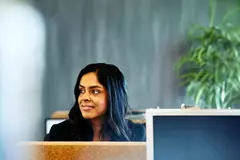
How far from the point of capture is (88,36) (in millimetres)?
2734

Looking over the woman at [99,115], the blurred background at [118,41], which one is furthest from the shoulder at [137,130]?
the blurred background at [118,41]

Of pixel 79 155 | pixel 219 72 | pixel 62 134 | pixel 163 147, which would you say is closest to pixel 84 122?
pixel 62 134

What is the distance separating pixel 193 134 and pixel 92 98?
16.8 inches

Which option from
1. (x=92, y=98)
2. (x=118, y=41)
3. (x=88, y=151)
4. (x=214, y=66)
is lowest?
(x=88, y=151)

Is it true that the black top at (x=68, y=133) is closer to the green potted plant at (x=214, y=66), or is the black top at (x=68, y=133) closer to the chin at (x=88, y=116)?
the chin at (x=88, y=116)

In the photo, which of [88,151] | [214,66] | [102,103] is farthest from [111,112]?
[214,66]

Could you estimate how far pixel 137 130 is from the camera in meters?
1.15

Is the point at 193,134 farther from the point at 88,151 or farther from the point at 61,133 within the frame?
the point at 61,133

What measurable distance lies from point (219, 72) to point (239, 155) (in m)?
1.78

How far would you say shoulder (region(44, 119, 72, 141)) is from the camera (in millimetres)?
1187

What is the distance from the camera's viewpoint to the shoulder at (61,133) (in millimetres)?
1187

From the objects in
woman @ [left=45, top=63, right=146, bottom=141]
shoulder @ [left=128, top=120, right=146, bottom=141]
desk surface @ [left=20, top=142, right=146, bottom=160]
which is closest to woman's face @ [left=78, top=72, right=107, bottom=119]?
woman @ [left=45, top=63, right=146, bottom=141]

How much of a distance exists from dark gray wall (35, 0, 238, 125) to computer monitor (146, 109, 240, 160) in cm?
188

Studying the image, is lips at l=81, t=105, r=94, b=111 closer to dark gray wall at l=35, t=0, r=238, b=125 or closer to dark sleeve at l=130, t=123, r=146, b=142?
dark sleeve at l=130, t=123, r=146, b=142
